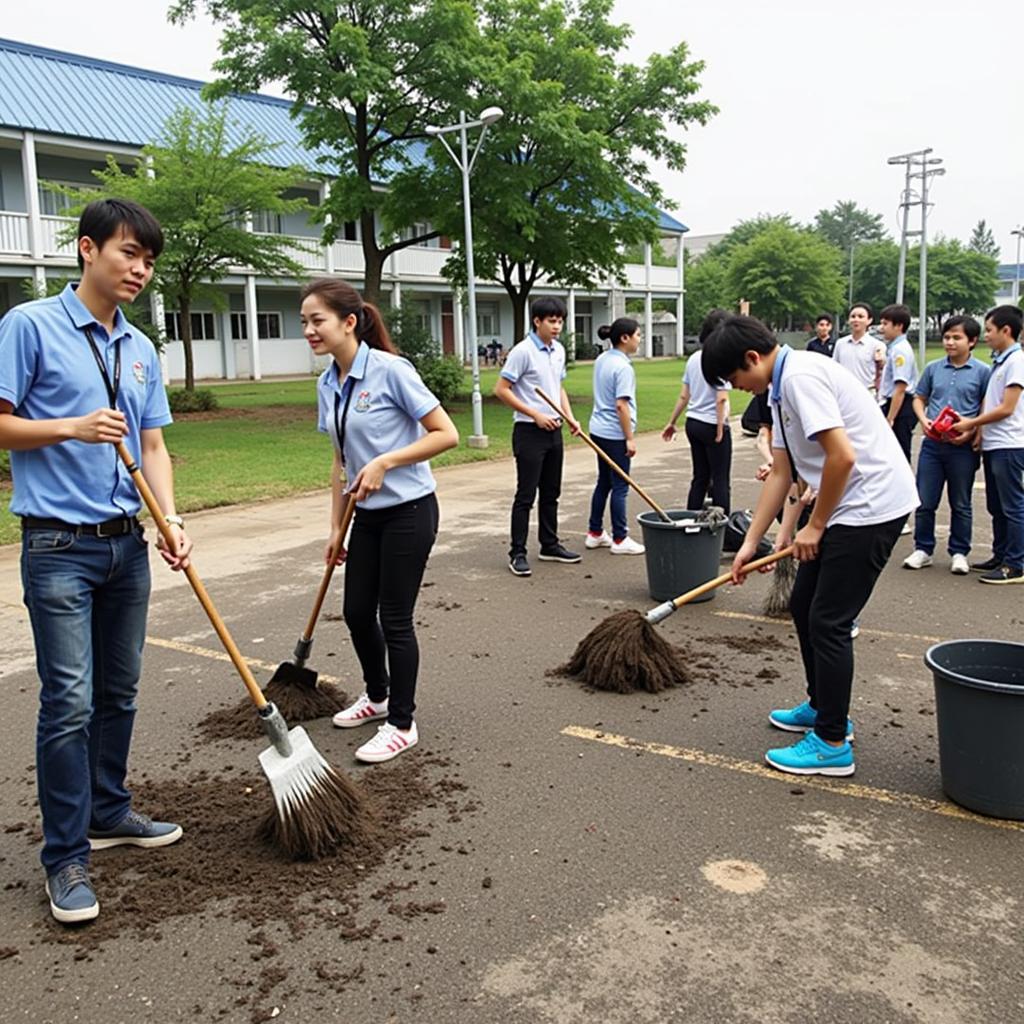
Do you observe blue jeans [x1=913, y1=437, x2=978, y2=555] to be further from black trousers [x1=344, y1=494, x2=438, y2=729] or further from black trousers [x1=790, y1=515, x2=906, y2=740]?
black trousers [x1=344, y1=494, x2=438, y2=729]

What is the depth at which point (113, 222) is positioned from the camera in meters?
2.80

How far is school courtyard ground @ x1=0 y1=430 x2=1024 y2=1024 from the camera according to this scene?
2.57 meters

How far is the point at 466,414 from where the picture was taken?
21203 mm

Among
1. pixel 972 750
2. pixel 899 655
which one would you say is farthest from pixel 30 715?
pixel 899 655

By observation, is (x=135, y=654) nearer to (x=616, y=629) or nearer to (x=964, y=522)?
(x=616, y=629)

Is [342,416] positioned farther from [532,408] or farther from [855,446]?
[532,408]

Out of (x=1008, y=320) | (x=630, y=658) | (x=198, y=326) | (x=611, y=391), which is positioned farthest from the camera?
(x=198, y=326)

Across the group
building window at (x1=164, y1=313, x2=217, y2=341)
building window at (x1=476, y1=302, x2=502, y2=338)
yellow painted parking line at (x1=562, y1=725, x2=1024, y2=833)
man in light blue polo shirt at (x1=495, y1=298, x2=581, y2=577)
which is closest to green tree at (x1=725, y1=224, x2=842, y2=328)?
building window at (x1=476, y1=302, x2=502, y2=338)

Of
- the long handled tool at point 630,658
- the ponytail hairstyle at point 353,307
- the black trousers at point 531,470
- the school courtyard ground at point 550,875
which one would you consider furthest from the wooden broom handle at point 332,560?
the black trousers at point 531,470

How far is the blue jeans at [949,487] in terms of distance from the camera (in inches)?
280

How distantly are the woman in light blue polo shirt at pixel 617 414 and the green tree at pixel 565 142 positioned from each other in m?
12.3

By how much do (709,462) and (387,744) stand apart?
4138mm

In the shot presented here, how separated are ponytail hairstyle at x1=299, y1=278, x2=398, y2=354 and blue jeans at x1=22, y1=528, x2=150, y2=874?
1.21 meters

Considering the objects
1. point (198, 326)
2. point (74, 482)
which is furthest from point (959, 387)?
point (198, 326)
